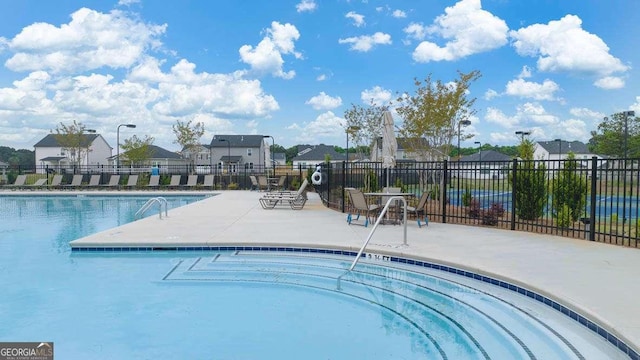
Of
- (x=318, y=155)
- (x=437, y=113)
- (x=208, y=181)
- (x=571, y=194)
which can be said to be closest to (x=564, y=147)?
(x=318, y=155)

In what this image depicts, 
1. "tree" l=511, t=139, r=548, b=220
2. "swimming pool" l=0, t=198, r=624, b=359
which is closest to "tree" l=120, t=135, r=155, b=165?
"swimming pool" l=0, t=198, r=624, b=359

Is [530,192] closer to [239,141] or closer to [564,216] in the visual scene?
[564,216]

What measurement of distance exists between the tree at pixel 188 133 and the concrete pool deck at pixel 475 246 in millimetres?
33129

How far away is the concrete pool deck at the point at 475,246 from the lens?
450 centimetres

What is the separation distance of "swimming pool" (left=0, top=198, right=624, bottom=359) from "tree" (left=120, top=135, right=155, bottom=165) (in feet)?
132

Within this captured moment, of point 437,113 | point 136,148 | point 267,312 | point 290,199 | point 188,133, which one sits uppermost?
point 188,133

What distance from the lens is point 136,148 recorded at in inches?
1784

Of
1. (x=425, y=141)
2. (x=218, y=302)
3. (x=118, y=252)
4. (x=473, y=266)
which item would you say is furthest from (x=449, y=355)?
(x=425, y=141)

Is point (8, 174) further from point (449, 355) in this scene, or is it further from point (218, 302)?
point (449, 355)

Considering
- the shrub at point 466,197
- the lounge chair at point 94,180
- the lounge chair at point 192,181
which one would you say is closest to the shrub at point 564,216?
the shrub at point 466,197

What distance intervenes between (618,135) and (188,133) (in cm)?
4908

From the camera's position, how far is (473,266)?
19.2ft

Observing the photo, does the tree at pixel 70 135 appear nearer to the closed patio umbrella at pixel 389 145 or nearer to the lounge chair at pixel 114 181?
the lounge chair at pixel 114 181

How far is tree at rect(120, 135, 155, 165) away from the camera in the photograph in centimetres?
4512
